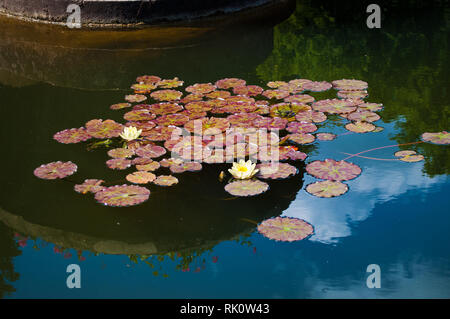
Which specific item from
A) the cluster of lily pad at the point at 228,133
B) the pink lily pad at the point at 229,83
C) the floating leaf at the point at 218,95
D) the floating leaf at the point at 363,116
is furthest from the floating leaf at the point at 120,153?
the floating leaf at the point at 363,116

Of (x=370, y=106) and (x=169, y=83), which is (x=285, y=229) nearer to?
(x=370, y=106)

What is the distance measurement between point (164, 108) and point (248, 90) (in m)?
0.70

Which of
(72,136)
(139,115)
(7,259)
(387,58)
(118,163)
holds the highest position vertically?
(387,58)

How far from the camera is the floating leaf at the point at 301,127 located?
360 cm

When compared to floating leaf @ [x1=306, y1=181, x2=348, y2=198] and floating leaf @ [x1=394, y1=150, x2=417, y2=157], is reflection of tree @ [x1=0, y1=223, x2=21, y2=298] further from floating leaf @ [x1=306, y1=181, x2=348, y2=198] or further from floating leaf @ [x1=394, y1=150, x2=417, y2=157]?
floating leaf @ [x1=394, y1=150, x2=417, y2=157]

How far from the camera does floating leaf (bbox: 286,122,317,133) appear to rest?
3604mm

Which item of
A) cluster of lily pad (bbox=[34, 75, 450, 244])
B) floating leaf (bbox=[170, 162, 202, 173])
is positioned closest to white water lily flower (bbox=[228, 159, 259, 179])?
cluster of lily pad (bbox=[34, 75, 450, 244])

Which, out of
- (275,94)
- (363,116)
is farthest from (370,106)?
(275,94)

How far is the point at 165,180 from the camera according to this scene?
3064 millimetres

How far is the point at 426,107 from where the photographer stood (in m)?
4.01

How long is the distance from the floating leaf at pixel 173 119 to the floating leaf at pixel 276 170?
2.56ft
